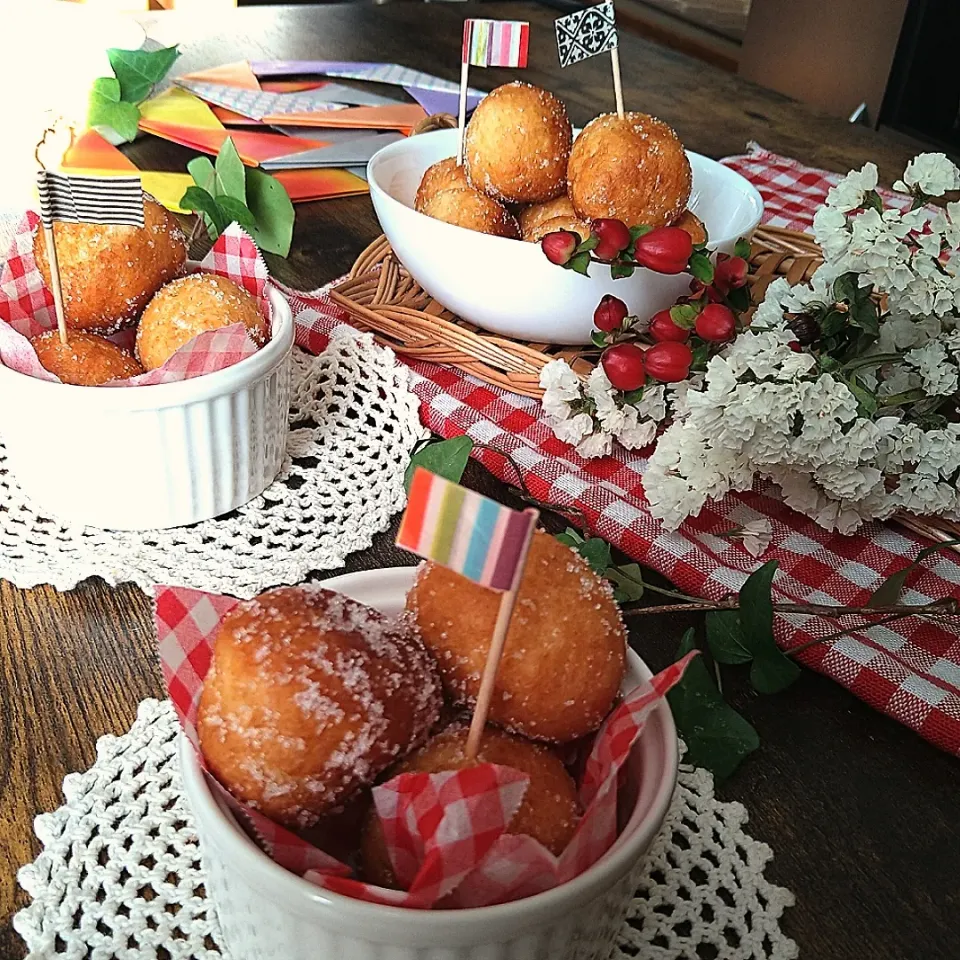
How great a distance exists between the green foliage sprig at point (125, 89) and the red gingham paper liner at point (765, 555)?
0.49 meters

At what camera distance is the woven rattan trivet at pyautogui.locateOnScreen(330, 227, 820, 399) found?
2.75 ft

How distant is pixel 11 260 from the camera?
65cm

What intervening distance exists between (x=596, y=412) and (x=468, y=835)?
47 cm

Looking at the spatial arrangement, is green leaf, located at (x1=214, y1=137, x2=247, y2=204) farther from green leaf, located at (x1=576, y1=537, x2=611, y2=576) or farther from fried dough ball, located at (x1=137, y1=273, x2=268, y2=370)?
green leaf, located at (x1=576, y1=537, x2=611, y2=576)

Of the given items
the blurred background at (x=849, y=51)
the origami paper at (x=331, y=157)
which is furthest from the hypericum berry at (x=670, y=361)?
the blurred background at (x=849, y=51)

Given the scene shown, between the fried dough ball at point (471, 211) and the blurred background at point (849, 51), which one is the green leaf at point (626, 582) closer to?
the fried dough ball at point (471, 211)

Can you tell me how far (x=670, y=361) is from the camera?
69cm

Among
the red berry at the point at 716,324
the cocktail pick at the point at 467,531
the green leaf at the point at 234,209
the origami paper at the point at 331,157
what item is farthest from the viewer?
the origami paper at the point at 331,157

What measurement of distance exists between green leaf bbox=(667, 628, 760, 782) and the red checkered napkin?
0.32 metres

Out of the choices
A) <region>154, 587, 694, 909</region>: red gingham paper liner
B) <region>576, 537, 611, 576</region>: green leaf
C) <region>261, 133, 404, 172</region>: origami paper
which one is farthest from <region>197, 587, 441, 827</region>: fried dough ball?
<region>261, 133, 404, 172</region>: origami paper

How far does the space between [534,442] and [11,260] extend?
37 centimetres

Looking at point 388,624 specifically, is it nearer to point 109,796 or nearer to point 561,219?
point 109,796

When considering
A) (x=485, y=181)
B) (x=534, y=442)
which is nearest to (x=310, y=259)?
(x=485, y=181)

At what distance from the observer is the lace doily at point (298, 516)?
2.02 ft
